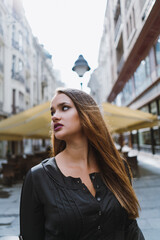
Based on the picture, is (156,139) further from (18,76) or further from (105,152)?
(18,76)

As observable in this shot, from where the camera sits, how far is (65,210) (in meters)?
1.11

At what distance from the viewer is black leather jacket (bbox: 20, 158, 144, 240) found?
110cm

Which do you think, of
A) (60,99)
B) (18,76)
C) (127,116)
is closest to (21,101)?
(18,76)

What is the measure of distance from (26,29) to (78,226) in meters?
25.8

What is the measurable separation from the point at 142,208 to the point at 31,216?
3847 mm

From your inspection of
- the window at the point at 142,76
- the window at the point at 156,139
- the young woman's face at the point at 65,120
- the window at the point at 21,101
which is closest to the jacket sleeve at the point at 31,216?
the young woman's face at the point at 65,120

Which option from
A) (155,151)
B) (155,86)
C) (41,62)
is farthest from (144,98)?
(41,62)

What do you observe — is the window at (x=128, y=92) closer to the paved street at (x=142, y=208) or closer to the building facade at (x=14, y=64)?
the building facade at (x=14, y=64)

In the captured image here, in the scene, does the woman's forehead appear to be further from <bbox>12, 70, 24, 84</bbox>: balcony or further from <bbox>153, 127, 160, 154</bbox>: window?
<bbox>12, 70, 24, 84</bbox>: balcony

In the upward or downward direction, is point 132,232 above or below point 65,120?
below

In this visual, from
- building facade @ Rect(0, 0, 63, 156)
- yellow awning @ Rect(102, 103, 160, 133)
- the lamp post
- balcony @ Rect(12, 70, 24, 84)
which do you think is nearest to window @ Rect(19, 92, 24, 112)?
building facade @ Rect(0, 0, 63, 156)

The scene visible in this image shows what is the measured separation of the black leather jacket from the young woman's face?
25 cm

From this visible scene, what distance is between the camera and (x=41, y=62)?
106 feet

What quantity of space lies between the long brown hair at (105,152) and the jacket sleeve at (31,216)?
50 cm
